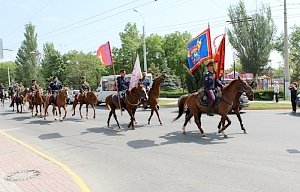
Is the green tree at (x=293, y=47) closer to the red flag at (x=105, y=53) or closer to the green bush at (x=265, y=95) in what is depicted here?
the green bush at (x=265, y=95)

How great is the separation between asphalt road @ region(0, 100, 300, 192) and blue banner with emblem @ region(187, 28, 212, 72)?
9.47 feet

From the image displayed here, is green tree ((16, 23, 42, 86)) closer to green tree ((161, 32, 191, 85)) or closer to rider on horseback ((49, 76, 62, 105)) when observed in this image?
green tree ((161, 32, 191, 85))

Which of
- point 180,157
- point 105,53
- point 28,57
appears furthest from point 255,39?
point 28,57

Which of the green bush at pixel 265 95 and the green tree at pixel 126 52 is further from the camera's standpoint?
the green tree at pixel 126 52

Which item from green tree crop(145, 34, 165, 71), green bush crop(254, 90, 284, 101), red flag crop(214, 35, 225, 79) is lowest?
green bush crop(254, 90, 284, 101)

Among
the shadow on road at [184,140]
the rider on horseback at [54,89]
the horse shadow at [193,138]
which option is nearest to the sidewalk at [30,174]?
the shadow on road at [184,140]

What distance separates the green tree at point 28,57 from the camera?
90938 millimetres

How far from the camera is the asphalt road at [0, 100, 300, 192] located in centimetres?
724

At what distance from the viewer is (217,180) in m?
7.33

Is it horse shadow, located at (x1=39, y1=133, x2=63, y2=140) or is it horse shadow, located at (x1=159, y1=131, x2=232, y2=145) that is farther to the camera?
horse shadow, located at (x1=39, y1=133, x2=63, y2=140)

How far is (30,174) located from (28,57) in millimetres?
87710

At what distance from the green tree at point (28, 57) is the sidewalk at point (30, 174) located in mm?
83053

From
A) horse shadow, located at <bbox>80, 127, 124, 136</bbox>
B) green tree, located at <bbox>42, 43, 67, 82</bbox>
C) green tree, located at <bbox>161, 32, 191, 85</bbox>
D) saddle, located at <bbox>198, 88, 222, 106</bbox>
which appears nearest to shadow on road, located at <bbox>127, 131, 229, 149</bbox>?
saddle, located at <bbox>198, 88, 222, 106</bbox>

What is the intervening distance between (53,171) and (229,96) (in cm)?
655
